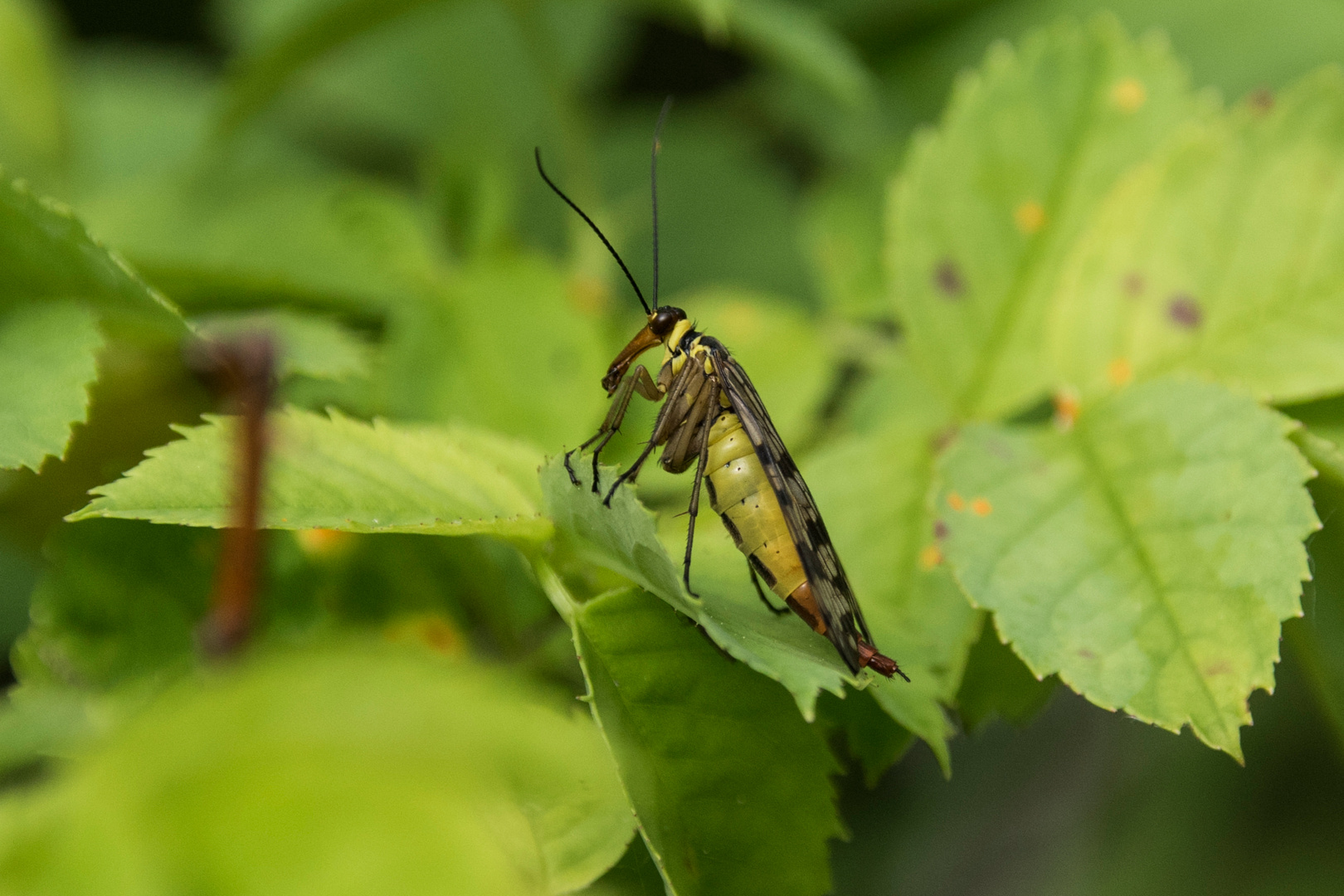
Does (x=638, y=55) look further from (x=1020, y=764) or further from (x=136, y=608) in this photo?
(x=136, y=608)

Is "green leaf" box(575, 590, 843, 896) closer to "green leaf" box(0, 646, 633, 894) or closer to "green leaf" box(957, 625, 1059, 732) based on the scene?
"green leaf" box(957, 625, 1059, 732)

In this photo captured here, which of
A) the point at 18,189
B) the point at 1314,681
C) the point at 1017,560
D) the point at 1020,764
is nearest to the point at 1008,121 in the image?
the point at 1017,560

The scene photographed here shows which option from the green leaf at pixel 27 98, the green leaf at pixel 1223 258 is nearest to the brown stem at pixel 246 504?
the green leaf at pixel 1223 258

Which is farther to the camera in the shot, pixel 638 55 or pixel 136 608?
pixel 638 55

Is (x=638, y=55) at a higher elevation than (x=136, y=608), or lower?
higher

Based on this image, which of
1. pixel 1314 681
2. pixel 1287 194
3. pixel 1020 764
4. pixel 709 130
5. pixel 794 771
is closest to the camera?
pixel 794 771

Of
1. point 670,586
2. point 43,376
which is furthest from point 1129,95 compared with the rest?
point 43,376

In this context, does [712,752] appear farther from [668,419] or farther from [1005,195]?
[1005,195]
